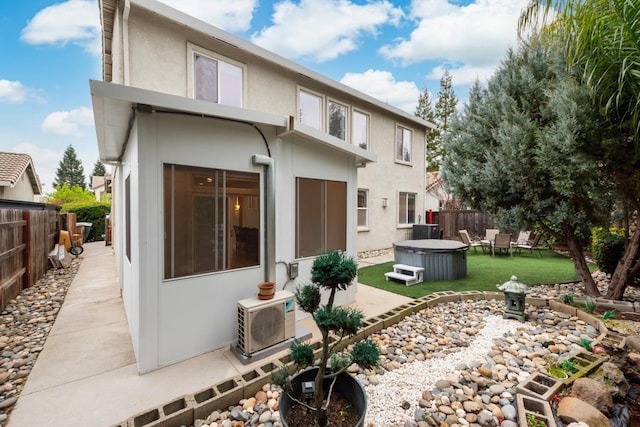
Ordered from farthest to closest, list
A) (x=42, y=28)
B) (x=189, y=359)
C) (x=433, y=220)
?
1. (x=433, y=220)
2. (x=42, y=28)
3. (x=189, y=359)

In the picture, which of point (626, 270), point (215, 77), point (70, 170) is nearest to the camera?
point (626, 270)

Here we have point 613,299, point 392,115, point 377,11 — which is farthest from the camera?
point 392,115

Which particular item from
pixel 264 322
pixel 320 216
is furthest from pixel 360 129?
pixel 264 322

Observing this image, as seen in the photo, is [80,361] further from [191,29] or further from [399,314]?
[191,29]

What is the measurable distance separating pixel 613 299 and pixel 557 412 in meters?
4.03

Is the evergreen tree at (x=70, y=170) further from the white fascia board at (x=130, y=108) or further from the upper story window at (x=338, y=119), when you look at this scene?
the white fascia board at (x=130, y=108)

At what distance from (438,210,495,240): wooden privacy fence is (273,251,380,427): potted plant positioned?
1410 cm

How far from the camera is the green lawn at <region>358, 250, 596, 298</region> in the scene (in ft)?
21.5

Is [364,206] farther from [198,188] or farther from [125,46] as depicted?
[125,46]

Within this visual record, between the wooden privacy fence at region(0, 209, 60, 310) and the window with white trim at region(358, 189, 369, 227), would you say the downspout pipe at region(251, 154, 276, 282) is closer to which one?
the wooden privacy fence at region(0, 209, 60, 310)

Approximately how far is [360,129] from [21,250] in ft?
35.4

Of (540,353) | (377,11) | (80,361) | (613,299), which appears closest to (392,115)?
(377,11)

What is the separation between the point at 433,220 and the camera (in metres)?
14.9

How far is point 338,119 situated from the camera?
1067 cm
